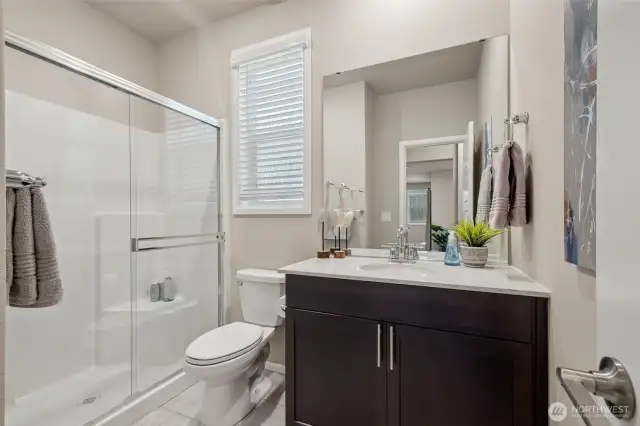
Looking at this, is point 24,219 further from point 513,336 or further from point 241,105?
point 241,105

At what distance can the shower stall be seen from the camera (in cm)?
179

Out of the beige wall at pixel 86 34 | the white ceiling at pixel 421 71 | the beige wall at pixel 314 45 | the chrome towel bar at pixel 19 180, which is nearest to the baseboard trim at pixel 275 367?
Answer: the beige wall at pixel 314 45

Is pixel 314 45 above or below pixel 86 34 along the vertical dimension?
below

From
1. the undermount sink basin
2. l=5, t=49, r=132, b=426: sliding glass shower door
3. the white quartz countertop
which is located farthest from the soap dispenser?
l=5, t=49, r=132, b=426: sliding glass shower door

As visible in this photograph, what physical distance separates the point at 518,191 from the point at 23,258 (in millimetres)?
Answer: 1746

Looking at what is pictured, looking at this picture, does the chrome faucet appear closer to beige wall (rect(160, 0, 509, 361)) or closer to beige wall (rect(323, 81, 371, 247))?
beige wall (rect(323, 81, 371, 247))

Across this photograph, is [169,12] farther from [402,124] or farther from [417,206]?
[417,206]

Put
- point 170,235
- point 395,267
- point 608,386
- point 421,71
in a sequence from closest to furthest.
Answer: point 608,386
point 395,267
point 421,71
point 170,235

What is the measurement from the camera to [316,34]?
85.2 inches

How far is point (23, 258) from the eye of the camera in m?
0.85

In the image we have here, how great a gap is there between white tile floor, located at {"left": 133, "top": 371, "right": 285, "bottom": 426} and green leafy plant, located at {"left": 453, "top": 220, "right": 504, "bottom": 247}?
56.8 inches

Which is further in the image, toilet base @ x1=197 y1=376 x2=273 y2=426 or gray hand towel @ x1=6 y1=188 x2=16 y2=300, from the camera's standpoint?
toilet base @ x1=197 y1=376 x2=273 y2=426

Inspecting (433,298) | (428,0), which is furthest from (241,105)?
(433,298)

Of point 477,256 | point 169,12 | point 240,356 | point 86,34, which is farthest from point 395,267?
point 86,34
